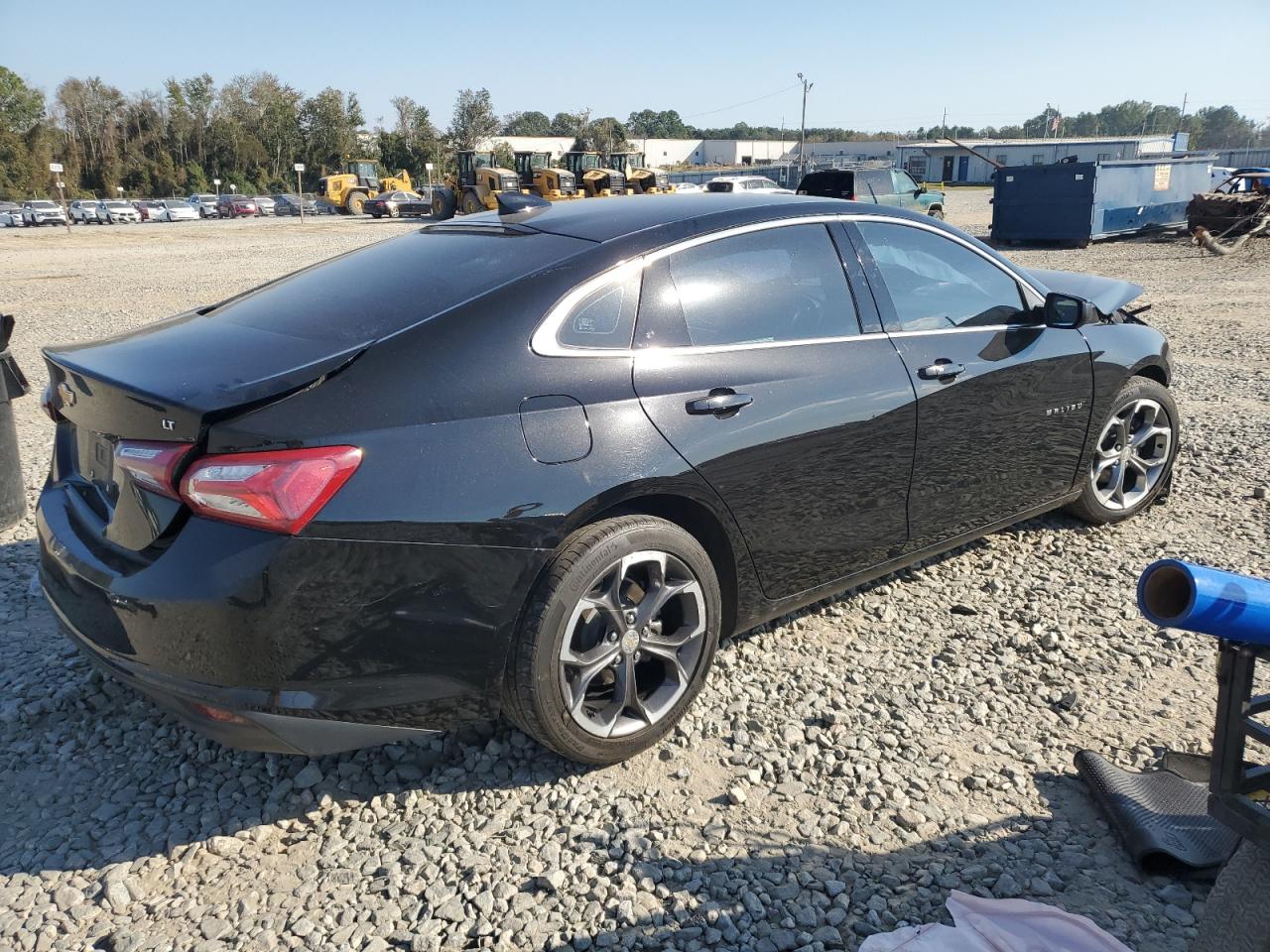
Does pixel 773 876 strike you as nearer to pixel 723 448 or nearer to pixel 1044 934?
pixel 1044 934

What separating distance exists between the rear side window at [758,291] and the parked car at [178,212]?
6250 centimetres

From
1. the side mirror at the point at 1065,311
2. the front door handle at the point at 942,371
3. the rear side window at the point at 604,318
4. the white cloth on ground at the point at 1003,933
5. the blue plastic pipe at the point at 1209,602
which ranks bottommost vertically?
the white cloth on ground at the point at 1003,933

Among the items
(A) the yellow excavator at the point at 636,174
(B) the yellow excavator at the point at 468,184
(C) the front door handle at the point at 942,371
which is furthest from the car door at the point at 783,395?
(A) the yellow excavator at the point at 636,174

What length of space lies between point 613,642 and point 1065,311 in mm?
2597

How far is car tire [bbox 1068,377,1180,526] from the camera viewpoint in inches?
179

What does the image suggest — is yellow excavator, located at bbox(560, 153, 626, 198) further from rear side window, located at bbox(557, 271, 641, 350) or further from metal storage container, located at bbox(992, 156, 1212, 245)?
rear side window, located at bbox(557, 271, 641, 350)

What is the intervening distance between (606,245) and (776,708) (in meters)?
1.68

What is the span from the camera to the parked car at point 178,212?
57125mm

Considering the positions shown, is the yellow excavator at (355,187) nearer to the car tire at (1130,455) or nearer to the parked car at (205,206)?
the parked car at (205,206)

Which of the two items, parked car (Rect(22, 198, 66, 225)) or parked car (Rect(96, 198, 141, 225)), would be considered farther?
parked car (Rect(96, 198, 141, 225))

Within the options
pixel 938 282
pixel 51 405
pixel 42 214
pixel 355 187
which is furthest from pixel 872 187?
pixel 42 214

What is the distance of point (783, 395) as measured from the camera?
10.4 feet

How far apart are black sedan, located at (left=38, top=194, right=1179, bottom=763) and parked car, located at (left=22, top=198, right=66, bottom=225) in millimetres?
55732

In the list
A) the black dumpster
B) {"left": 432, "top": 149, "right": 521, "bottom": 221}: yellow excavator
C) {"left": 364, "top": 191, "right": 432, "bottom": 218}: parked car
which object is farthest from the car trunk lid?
{"left": 364, "top": 191, "right": 432, "bottom": 218}: parked car
